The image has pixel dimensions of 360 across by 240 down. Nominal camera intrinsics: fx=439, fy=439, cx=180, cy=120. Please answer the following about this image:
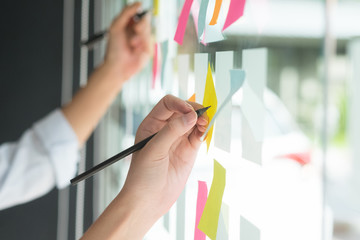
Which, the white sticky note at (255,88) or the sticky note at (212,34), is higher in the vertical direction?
the sticky note at (212,34)

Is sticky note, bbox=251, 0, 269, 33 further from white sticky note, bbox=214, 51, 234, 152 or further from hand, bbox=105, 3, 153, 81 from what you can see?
hand, bbox=105, 3, 153, 81

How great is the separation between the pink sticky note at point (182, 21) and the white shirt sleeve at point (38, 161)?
0.48 m

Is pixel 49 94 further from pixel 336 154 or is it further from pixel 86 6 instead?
pixel 336 154

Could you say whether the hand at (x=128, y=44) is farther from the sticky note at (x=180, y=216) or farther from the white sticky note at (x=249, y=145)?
the white sticky note at (x=249, y=145)

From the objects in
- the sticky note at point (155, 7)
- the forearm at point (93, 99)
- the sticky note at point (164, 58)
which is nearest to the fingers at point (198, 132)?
the sticky note at point (164, 58)

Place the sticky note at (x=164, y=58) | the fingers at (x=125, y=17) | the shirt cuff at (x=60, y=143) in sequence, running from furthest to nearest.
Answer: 1. the shirt cuff at (x=60, y=143)
2. the fingers at (x=125, y=17)
3. the sticky note at (x=164, y=58)

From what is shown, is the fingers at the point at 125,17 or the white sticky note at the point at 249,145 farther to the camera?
the fingers at the point at 125,17

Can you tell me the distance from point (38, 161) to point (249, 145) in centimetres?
68

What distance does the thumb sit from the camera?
1.35 ft

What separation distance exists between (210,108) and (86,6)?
0.86 m

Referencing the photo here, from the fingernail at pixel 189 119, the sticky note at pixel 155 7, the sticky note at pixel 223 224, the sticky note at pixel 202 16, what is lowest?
the sticky note at pixel 223 224

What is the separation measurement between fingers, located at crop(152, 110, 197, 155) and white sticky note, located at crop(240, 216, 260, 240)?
0.10 meters

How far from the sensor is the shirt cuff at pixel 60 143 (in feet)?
3.13

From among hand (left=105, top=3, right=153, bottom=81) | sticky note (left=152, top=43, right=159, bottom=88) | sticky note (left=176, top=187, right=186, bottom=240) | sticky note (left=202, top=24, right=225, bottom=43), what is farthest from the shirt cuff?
sticky note (left=202, top=24, right=225, bottom=43)
